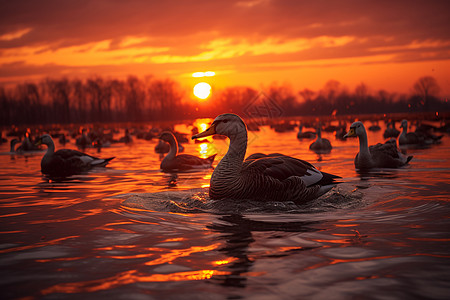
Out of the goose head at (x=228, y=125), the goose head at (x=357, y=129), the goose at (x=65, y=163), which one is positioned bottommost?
the goose at (x=65, y=163)

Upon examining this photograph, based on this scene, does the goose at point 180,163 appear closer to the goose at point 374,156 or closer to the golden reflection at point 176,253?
the goose at point 374,156

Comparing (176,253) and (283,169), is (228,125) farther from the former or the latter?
(176,253)

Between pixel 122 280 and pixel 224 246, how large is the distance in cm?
159

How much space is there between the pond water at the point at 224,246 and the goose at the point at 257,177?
0.26m

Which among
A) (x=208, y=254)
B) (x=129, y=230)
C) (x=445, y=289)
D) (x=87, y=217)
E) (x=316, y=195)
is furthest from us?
(x=316, y=195)

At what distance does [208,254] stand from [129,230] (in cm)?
193

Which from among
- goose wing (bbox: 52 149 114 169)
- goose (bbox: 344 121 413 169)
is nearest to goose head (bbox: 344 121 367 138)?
goose (bbox: 344 121 413 169)

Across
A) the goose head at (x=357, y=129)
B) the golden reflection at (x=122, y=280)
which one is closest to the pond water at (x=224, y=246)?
the golden reflection at (x=122, y=280)

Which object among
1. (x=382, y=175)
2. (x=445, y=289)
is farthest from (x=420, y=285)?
(x=382, y=175)

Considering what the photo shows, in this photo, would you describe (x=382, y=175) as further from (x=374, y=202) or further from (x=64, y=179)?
(x=64, y=179)

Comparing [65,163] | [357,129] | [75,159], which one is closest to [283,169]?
[357,129]

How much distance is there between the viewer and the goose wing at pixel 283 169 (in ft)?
28.3

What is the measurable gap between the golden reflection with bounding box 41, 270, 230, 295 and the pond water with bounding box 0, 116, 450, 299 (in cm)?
1

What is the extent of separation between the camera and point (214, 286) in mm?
4336
